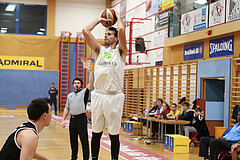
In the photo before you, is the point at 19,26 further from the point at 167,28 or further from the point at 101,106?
the point at 101,106

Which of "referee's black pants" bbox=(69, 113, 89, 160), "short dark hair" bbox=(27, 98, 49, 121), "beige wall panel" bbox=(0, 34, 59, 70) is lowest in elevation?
"referee's black pants" bbox=(69, 113, 89, 160)

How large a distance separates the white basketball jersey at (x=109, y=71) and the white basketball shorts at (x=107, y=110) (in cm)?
8

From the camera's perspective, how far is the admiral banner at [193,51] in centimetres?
1127

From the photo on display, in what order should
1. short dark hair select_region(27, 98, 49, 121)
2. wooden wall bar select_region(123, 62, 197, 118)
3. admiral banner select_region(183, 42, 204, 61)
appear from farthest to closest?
1. wooden wall bar select_region(123, 62, 197, 118)
2. admiral banner select_region(183, 42, 204, 61)
3. short dark hair select_region(27, 98, 49, 121)

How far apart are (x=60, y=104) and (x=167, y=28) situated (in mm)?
10071

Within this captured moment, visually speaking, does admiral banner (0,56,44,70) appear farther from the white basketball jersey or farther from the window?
the white basketball jersey

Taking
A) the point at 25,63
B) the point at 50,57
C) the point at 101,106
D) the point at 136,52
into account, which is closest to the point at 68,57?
the point at 50,57

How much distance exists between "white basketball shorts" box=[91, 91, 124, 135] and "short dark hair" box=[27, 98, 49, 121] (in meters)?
1.48

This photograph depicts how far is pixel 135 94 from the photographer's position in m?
16.9

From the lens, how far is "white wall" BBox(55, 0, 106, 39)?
2177 cm

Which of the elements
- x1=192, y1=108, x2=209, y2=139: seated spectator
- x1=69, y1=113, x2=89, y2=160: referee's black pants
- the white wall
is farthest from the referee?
the white wall

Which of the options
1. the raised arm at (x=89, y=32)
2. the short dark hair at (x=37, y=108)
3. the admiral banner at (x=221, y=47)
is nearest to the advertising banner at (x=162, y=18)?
the admiral banner at (x=221, y=47)

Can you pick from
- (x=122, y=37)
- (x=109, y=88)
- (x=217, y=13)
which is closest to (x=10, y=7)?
(x=217, y=13)

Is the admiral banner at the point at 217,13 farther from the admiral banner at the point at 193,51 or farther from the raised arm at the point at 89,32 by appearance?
the raised arm at the point at 89,32
